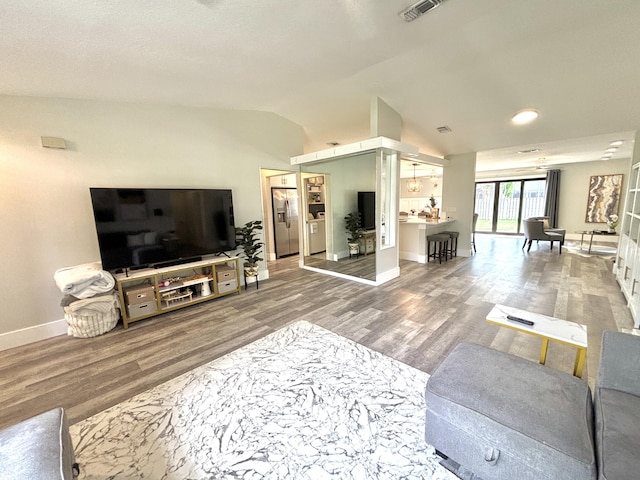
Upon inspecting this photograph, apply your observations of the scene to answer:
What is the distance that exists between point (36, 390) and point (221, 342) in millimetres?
1448

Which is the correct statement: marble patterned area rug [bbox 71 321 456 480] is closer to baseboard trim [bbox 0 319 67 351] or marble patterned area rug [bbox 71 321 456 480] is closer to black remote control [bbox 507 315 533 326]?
black remote control [bbox 507 315 533 326]

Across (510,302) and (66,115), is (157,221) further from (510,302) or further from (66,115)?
(510,302)

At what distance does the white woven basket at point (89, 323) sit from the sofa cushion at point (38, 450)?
2044mm

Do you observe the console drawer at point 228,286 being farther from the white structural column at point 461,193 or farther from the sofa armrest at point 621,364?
the white structural column at point 461,193

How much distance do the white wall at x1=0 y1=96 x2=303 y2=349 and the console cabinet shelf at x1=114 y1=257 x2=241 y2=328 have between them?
62cm

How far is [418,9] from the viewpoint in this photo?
2.13 m

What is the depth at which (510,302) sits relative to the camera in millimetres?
3643

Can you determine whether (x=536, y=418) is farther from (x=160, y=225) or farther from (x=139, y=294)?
(x=160, y=225)

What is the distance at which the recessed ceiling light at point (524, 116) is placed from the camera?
3987 millimetres

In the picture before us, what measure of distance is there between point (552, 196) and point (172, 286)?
1121 cm

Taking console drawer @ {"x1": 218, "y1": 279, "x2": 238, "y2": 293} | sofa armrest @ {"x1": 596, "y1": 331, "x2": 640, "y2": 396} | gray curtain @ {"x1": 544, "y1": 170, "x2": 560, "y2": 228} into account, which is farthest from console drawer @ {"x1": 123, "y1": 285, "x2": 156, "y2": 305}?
gray curtain @ {"x1": 544, "y1": 170, "x2": 560, "y2": 228}

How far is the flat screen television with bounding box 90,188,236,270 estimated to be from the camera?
3.08 m

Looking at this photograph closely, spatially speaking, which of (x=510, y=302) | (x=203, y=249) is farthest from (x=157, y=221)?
(x=510, y=302)

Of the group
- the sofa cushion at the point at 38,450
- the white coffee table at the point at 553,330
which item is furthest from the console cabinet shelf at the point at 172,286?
the white coffee table at the point at 553,330
